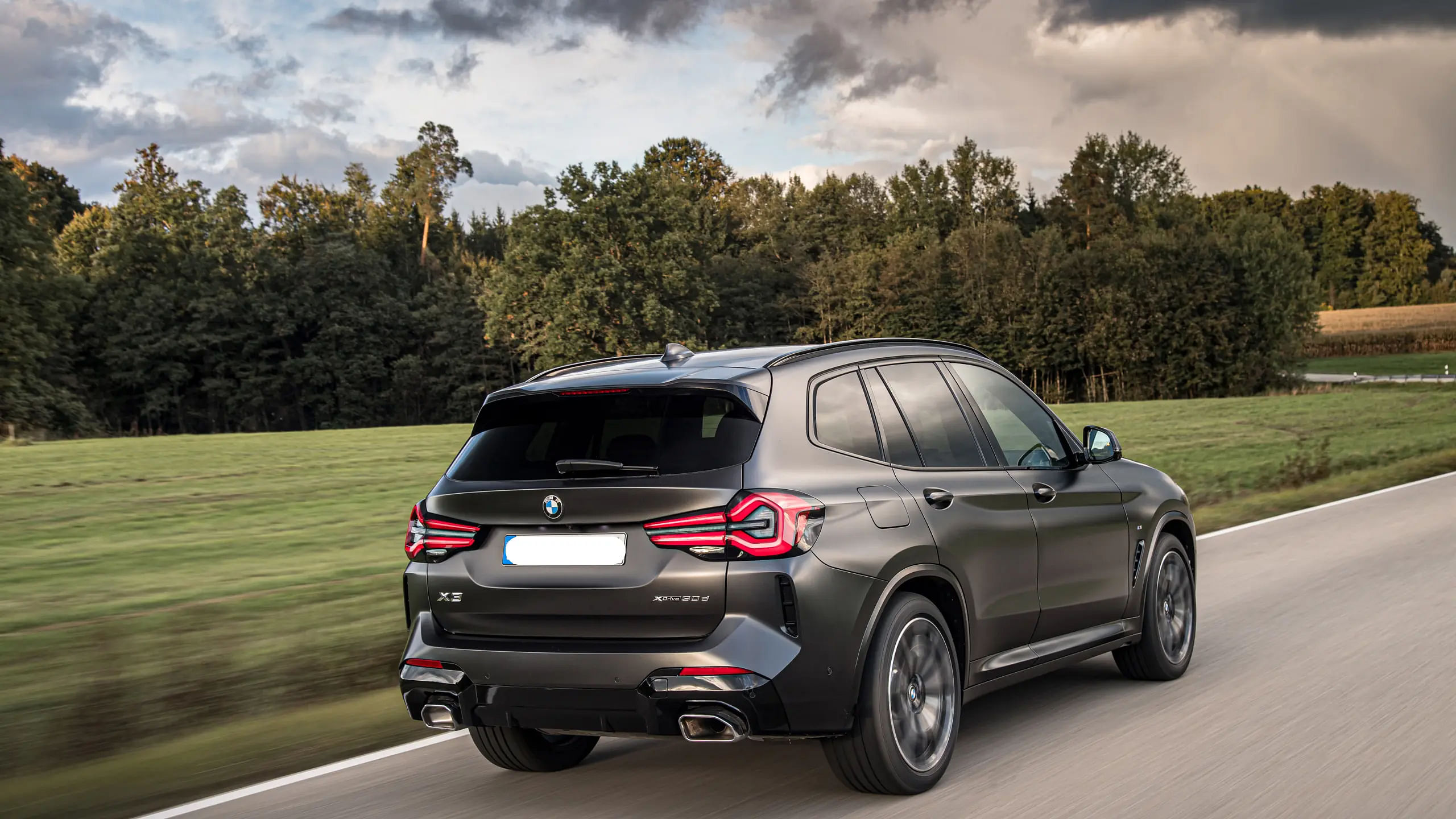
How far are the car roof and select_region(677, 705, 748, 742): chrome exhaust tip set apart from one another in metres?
1.13

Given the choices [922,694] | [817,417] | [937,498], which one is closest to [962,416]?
[937,498]

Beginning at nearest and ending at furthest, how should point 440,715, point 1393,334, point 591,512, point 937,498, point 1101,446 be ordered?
point 591,512
point 440,715
point 937,498
point 1101,446
point 1393,334

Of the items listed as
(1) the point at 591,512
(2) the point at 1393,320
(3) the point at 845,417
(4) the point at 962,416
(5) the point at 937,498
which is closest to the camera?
(1) the point at 591,512

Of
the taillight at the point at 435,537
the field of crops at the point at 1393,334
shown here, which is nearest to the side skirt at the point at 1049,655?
the taillight at the point at 435,537

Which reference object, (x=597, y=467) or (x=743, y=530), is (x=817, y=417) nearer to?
(x=743, y=530)

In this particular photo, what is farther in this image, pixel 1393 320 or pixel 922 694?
pixel 1393 320

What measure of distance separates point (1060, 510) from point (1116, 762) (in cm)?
121

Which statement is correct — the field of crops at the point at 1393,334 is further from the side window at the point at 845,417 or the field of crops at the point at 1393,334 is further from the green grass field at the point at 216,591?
the side window at the point at 845,417

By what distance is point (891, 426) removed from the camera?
5574mm

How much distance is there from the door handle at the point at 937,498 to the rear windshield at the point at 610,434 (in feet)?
2.78

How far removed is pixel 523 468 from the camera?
5.18 metres

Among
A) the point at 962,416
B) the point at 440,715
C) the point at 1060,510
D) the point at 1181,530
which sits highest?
the point at 962,416

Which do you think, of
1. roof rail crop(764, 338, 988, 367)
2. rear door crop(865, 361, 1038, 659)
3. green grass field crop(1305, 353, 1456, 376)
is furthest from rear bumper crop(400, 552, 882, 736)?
green grass field crop(1305, 353, 1456, 376)

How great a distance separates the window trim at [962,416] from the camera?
5641mm
